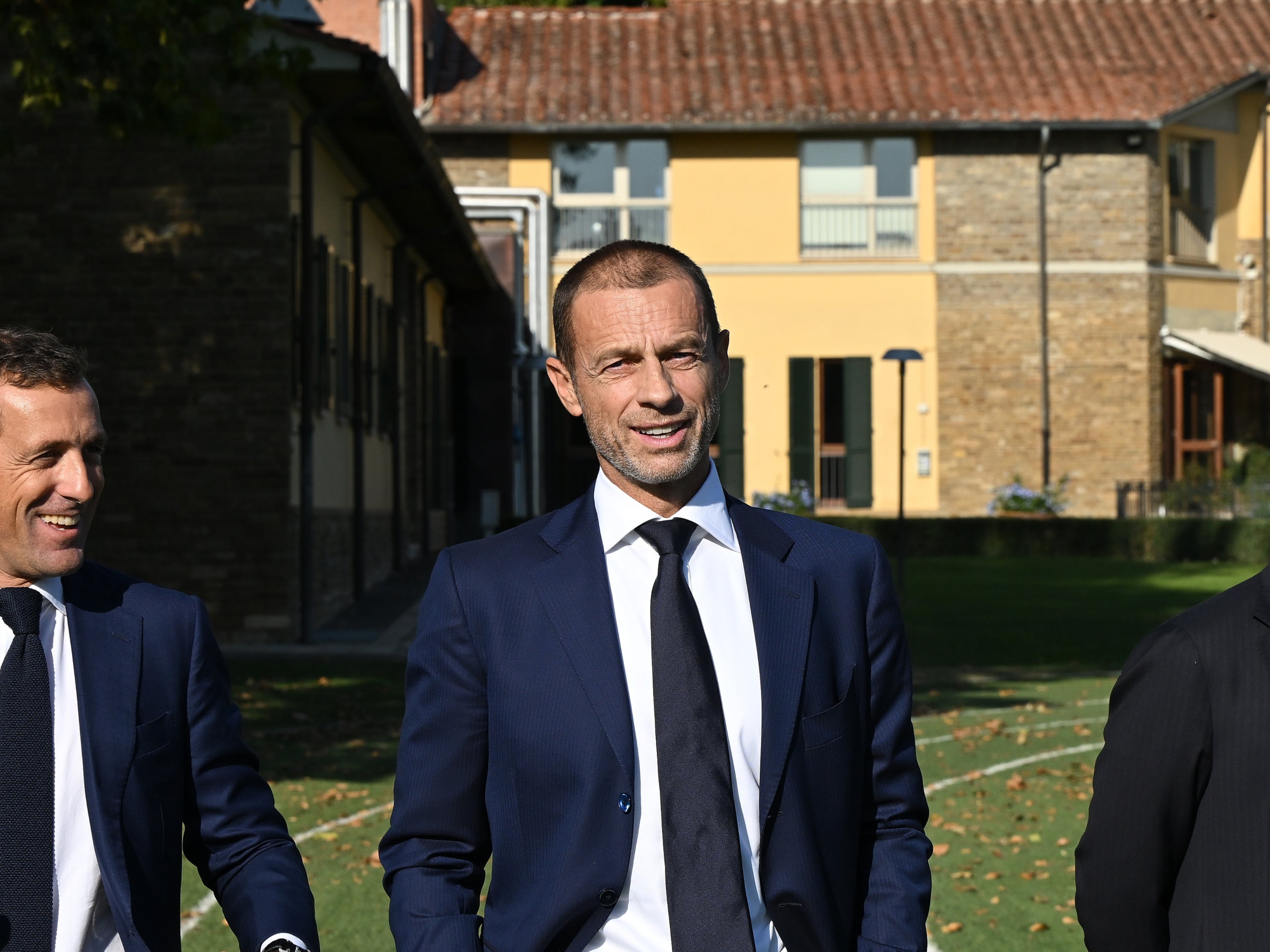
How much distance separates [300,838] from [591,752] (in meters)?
6.10

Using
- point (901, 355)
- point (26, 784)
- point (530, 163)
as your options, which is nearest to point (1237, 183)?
point (530, 163)

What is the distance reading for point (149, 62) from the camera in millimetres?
11750

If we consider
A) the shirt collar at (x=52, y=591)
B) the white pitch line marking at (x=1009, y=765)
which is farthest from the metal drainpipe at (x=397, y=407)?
the shirt collar at (x=52, y=591)

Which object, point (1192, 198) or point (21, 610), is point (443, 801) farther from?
point (1192, 198)

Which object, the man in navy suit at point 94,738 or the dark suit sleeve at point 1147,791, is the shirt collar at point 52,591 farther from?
the dark suit sleeve at point 1147,791

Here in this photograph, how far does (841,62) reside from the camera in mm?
37062

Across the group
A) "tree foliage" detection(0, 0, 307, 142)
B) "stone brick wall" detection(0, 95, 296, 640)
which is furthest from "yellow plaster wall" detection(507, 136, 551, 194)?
"tree foliage" detection(0, 0, 307, 142)

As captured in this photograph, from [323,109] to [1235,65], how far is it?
25.6 metres

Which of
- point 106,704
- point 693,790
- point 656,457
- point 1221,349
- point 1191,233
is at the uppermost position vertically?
point 1191,233

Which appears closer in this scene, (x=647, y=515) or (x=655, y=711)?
(x=655, y=711)

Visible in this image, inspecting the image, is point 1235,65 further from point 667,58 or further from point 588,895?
point 588,895

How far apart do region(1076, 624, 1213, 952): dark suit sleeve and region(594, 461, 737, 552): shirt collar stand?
0.67 meters

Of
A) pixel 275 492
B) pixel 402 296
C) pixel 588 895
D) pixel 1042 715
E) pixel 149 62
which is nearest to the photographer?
pixel 588 895

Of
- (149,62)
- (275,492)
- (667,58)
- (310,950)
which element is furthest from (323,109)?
(667,58)
